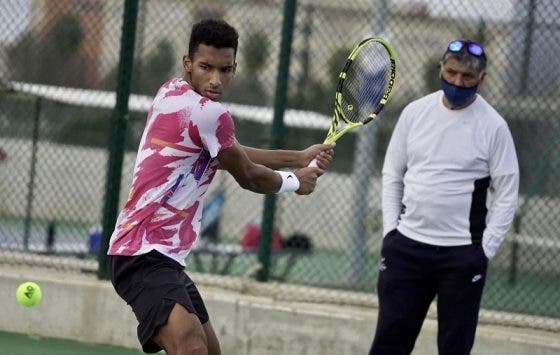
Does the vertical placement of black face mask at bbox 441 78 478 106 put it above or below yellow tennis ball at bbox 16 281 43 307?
above

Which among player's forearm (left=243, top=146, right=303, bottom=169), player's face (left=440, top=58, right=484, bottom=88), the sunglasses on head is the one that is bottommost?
player's forearm (left=243, top=146, right=303, bottom=169)

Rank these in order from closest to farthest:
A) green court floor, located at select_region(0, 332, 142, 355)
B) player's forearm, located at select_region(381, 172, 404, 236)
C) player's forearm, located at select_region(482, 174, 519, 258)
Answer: player's forearm, located at select_region(482, 174, 519, 258)
player's forearm, located at select_region(381, 172, 404, 236)
green court floor, located at select_region(0, 332, 142, 355)

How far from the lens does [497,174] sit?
6395 millimetres

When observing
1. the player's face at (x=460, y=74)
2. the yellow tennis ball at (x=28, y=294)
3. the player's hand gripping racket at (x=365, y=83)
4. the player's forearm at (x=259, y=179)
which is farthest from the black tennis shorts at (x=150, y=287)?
the yellow tennis ball at (x=28, y=294)

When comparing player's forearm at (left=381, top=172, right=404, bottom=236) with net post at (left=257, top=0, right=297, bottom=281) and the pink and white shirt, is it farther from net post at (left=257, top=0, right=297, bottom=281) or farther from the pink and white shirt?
net post at (left=257, top=0, right=297, bottom=281)

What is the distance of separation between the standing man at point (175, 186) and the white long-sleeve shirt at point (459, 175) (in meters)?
1.20

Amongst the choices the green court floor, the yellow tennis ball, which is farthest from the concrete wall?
the yellow tennis ball

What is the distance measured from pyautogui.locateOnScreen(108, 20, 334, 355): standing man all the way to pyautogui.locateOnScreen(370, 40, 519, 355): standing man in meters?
1.21

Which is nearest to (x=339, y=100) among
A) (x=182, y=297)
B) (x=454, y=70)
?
(x=454, y=70)

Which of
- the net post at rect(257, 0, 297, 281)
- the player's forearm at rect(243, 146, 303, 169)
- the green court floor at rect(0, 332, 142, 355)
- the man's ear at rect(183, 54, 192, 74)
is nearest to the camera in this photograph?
the man's ear at rect(183, 54, 192, 74)

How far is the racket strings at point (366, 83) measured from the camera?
671 cm

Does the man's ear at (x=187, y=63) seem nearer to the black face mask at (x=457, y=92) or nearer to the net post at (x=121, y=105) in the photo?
the black face mask at (x=457, y=92)

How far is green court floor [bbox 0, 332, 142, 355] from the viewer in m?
8.17

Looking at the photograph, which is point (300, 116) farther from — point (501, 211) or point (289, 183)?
point (289, 183)
